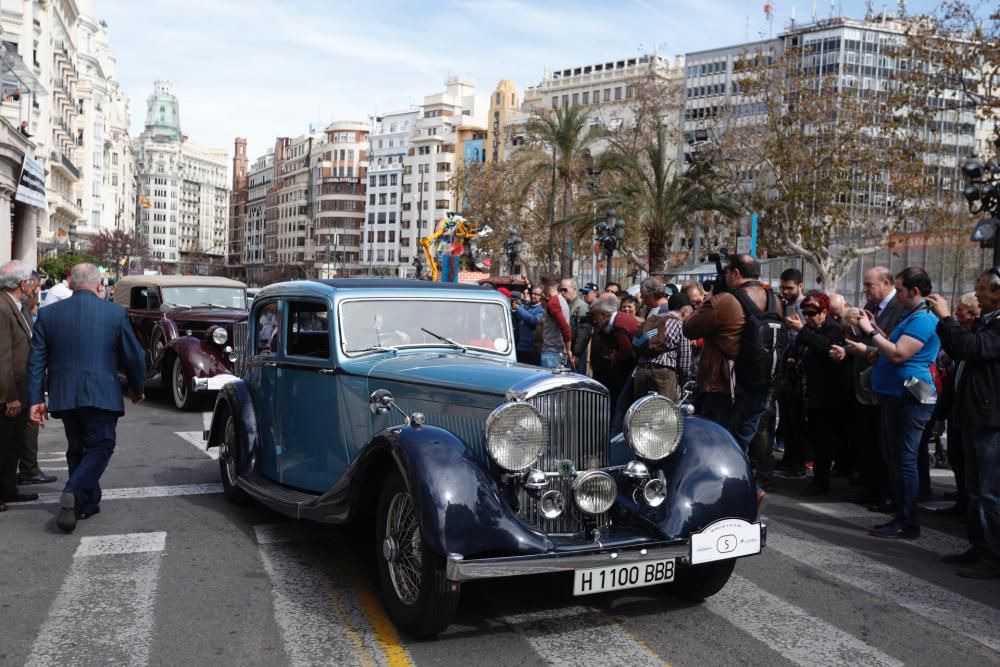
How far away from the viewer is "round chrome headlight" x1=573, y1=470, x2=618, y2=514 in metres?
4.87

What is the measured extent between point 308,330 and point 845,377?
500 cm

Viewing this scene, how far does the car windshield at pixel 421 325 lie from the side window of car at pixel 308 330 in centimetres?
20

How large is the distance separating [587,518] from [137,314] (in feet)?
42.2

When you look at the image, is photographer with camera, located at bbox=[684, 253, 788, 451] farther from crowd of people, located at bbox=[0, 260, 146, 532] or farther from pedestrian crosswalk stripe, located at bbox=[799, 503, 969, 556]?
crowd of people, located at bbox=[0, 260, 146, 532]

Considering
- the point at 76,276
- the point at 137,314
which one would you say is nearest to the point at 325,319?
the point at 76,276

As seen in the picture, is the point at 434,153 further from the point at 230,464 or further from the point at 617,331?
the point at 230,464

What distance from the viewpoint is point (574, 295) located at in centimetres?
1340

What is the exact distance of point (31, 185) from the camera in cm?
4300

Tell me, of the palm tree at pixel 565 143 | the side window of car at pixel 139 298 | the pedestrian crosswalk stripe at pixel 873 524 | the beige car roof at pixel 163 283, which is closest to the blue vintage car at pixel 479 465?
the pedestrian crosswalk stripe at pixel 873 524

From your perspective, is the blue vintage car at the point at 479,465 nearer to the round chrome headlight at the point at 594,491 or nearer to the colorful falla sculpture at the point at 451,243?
the round chrome headlight at the point at 594,491

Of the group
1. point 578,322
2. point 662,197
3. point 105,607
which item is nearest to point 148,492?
point 105,607

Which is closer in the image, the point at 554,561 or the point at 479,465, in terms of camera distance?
the point at 554,561

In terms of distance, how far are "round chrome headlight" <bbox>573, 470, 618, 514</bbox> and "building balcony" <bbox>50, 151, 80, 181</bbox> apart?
63.8 metres

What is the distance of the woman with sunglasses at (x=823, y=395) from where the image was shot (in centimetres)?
880
